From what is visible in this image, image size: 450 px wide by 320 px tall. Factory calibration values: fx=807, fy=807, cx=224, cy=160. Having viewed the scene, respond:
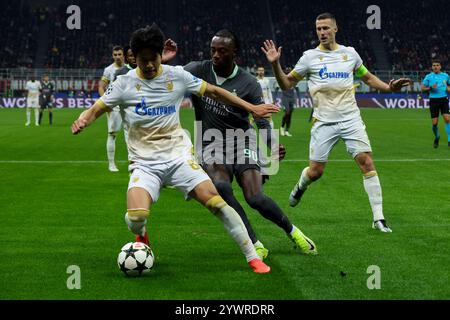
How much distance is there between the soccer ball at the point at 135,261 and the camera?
7480 mm

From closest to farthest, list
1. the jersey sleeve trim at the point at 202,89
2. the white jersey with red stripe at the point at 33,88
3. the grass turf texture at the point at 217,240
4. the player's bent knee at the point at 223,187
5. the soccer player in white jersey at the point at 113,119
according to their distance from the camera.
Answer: the grass turf texture at the point at 217,240 → the jersey sleeve trim at the point at 202,89 → the player's bent knee at the point at 223,187 → the soccer player in white jersey at the point at 113,119 → the white jersey with red stripe at the point at 33,88

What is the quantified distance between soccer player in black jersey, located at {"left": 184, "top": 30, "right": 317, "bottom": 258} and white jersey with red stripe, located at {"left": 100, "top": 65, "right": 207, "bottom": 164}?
0.80m

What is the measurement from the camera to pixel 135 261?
24.6ft

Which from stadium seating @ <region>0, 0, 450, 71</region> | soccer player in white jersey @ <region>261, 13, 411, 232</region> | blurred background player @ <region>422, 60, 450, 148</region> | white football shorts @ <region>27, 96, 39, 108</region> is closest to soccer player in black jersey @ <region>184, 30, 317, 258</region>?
soccer player in white jersey @ <region>261, 13, 411, 232</region>

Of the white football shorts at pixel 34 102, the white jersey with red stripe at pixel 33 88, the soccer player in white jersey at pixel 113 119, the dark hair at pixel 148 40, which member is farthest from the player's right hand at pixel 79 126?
the white jersey with red stripe at pixel 33 88

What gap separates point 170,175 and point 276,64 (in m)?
2.54

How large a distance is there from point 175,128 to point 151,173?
516 millimetres

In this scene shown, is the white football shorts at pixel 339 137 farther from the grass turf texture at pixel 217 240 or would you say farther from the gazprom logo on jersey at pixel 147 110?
the gazprom logo on jersey at pixel 147 110

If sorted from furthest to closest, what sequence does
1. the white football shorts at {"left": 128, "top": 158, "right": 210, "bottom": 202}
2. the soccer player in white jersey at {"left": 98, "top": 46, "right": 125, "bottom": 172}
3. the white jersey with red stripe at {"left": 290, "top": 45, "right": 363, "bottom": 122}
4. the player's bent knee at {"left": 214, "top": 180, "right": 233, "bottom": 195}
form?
the soccer player in white jersey at {"left": 98, "top": 46, "right": 125, "bottom": 172}, the white jersey with red stripe at {"left": 290, "top": 45, "right": 363, "bottom": 122}, the player's bent knee at {"left": 214, "top": 180, "right": 233, "bottom": 195}, the white football shorts at {"left": 128, "top": 158, "right": 210, "bottom": 202}

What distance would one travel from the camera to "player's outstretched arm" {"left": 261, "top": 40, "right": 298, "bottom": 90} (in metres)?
9.33

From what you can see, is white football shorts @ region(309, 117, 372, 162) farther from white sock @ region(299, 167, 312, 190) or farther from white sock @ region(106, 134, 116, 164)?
white sock @ region(106, 134, 116, 164)

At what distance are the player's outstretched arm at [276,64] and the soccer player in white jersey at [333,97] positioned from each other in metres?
0.02

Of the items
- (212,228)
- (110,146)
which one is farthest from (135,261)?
(110,146)
